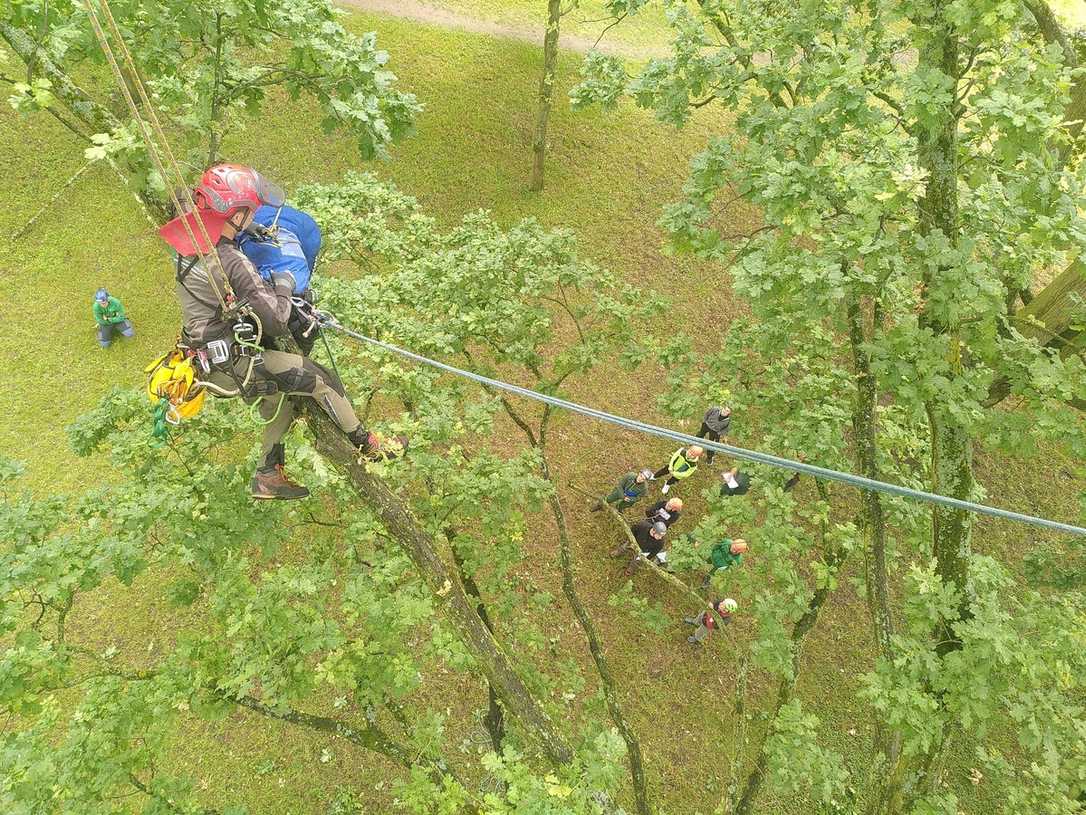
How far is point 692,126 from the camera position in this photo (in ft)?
60.2

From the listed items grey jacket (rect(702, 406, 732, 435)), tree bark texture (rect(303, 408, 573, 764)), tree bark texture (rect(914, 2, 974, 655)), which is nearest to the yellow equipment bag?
tree bark texture (rect(303, 408, 573, 764))

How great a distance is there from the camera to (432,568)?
4.26 meters

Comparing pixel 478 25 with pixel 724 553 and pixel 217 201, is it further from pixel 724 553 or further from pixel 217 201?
pixel 217 201

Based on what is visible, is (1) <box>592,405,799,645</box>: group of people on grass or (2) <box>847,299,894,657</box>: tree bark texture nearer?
(2) <box>847,299,894,657</box>: tree bark texture

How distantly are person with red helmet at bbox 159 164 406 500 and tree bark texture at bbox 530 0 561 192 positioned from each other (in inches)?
429

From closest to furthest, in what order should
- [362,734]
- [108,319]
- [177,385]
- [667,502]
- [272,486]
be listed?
[177,385] → [272,486] → [362,734] → [667,502] → [108,319]

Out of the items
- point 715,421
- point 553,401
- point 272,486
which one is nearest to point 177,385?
point 272,486

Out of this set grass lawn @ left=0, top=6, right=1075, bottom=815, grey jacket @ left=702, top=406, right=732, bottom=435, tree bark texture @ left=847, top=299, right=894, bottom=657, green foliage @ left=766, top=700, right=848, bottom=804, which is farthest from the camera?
grey jacket @ left=702, top=406, right=732, bottom=435

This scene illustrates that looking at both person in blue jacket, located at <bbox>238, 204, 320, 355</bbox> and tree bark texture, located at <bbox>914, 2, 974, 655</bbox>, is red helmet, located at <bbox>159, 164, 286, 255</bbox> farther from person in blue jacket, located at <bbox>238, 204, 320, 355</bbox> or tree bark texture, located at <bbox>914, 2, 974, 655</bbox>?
tree bark texture, located at <bbox>914, 2, 974, 655</bbox>

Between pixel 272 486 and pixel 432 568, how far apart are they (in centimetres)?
189

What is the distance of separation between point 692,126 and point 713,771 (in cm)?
1647

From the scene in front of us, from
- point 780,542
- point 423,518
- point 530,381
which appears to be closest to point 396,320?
point 423,518

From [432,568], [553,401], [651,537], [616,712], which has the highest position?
[553,401]

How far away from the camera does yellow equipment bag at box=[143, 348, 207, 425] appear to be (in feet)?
12.8
